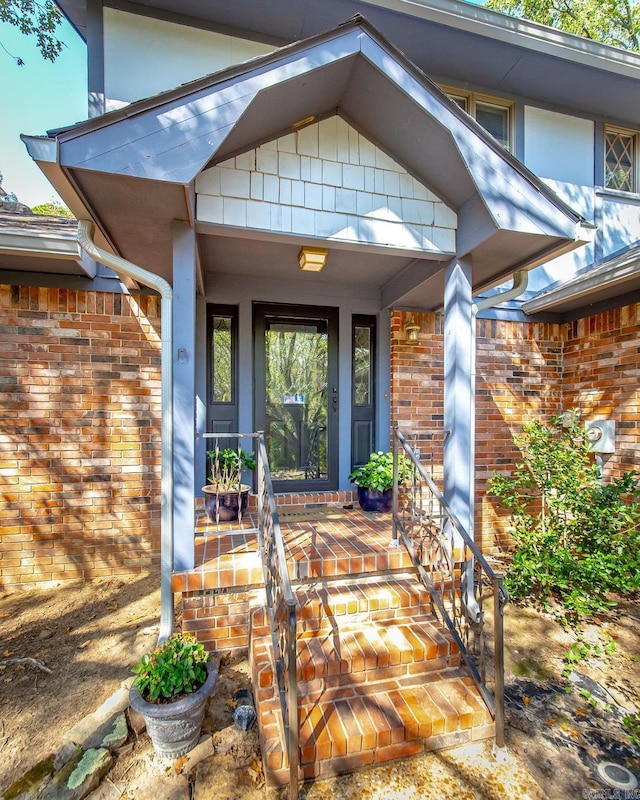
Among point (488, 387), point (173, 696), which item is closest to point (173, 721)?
point (173, 696)

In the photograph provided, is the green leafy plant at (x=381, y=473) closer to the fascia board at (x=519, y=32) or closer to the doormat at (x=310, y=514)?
the doormat at (x=310, y=514)

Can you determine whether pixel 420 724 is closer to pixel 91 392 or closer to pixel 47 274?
pixel 91 392

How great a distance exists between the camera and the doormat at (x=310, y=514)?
3.81m

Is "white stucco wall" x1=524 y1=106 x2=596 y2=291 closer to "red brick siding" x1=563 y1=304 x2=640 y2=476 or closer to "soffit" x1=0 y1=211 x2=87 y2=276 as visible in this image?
"red brick siding" x1=563 y1=304 x2=640 y2=476

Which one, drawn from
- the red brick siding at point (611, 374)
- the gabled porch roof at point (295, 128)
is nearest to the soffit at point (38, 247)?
the gabled porch roof at point (295, 128)

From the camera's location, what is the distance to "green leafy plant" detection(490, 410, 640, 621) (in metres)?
3.23

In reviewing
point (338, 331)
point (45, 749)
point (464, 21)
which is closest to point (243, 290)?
point (338, 331)

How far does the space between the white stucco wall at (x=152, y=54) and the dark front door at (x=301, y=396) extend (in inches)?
91.6

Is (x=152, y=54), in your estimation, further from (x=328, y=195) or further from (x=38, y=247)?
(x=328, y=195)

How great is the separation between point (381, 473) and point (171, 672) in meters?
2.37

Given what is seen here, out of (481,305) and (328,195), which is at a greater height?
(328,195)

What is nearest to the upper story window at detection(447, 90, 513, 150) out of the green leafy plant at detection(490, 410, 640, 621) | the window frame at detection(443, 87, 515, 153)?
the window frame at detection(443, 87, 515, 153)

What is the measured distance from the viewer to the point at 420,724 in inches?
80.4

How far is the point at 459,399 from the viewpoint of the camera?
3.10 meters
